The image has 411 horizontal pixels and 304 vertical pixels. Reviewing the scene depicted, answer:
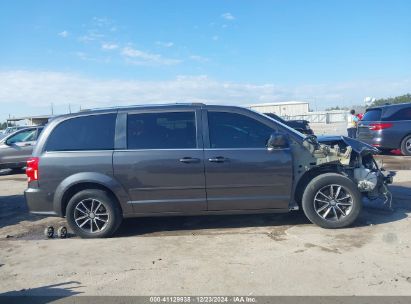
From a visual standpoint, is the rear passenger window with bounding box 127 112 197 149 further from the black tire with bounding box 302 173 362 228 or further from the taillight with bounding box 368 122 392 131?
the taillight with bounding box 368 122 392 131

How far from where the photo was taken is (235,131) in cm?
584

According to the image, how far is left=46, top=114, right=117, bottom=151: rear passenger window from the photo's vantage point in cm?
590

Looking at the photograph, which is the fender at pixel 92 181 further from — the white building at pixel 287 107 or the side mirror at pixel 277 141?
the white building at pixel 287 107

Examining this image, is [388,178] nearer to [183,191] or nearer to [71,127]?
[183,191]

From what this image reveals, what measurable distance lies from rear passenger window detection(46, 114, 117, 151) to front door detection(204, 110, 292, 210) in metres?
1.44

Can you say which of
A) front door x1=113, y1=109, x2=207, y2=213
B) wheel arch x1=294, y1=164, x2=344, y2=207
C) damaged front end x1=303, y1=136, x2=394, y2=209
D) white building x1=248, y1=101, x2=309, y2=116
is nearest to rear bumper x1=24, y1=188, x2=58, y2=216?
front door x1=113, y1=109, x2=207, y2=213

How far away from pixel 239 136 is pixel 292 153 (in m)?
0.79

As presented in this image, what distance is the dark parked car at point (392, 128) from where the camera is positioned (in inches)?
517

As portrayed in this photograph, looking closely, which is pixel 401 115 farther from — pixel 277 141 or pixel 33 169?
pixel 33 169

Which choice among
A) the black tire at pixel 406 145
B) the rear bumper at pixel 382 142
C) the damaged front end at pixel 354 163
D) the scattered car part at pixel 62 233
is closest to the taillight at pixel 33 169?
the scattered car part at pixel 62 233

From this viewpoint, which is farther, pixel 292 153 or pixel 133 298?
pixel 292 153

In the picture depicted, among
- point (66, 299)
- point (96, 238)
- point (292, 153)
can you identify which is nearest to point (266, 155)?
point (292, 153)

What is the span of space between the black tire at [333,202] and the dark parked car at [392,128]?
27.0 ft

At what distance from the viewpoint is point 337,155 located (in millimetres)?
5879
